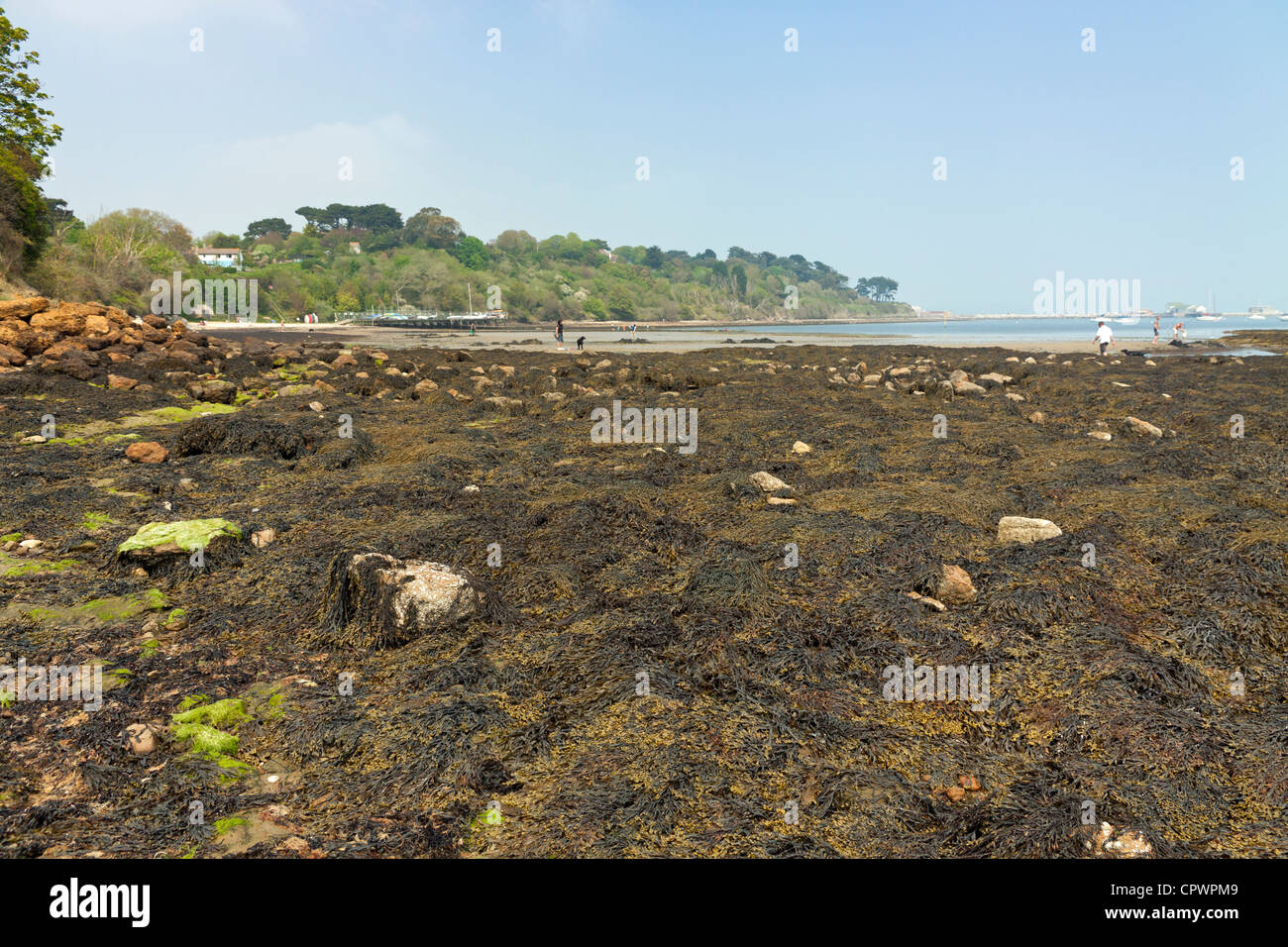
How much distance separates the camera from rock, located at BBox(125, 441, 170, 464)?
9.71m

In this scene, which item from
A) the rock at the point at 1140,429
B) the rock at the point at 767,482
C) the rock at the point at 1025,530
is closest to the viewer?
the rock at the point at 1025,530

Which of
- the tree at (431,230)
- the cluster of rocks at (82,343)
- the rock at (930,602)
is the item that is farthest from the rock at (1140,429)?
the tree at (431,230)

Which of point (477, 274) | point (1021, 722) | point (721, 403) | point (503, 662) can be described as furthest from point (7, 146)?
point (477, 274)

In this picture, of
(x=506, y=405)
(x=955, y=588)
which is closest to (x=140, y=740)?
(x=955, y=588)

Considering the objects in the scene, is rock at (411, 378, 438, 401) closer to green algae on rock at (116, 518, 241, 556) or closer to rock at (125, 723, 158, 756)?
green algae on rock at (116, 518, 241, 556)

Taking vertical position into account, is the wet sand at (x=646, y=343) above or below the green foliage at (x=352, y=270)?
below

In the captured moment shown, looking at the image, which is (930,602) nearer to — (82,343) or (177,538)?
(177,538)

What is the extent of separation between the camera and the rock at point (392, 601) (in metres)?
5.05

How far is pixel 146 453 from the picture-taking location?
9773mm

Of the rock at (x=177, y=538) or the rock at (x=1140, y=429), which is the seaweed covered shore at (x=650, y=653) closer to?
the rock at (x=177, y=538)

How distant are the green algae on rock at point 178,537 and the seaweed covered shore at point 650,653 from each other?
0.11 feet

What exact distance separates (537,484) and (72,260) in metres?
68.0

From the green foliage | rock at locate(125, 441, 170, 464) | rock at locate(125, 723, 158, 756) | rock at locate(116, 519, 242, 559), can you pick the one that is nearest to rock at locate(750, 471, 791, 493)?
rock at locate(116, 519, 242, 559)
